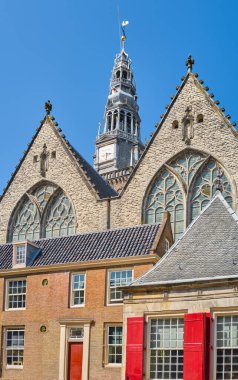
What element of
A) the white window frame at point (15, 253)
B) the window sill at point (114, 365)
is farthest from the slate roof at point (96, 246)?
the window sill at point (114, 365)

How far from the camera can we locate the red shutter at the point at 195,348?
18.4m

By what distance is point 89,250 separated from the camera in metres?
26.1

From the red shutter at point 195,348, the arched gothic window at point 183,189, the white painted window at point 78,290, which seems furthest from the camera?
the arched gothic window at point 183,189

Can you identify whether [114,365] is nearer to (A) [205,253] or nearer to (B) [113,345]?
(B) [113,345]

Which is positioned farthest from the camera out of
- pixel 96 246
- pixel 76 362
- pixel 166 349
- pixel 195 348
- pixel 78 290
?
pixel 96 246

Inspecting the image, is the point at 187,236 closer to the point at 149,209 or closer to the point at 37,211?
the point at 149,209

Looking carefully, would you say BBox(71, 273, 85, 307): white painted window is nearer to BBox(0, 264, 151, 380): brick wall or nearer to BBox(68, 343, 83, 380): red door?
BBox(0, 264, 151, 380): brick wall

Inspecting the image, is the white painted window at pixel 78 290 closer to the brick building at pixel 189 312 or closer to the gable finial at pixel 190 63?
the brick building at pixel 189 312

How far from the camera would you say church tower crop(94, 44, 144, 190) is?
72.9m

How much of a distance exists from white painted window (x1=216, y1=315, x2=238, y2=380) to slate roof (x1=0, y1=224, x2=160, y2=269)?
6.17m

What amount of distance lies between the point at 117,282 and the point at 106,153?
50.3 meters

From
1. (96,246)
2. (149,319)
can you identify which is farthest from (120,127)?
(149,319)

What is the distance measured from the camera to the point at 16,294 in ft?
86.7

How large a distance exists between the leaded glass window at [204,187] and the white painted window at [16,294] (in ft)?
29.7
